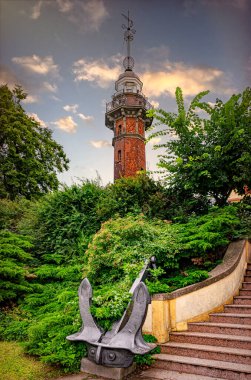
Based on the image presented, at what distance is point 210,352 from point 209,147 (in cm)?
728

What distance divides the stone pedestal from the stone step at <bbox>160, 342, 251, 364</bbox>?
0.79 meters

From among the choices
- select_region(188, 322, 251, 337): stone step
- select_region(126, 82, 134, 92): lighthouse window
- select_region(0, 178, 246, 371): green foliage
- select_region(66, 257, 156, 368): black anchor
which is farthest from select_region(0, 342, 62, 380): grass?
select_region(126, 82, 134, 92): lighthouse window

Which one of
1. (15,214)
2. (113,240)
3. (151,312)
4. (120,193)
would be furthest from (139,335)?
(15,214)

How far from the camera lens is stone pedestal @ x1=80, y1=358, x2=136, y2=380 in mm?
3871

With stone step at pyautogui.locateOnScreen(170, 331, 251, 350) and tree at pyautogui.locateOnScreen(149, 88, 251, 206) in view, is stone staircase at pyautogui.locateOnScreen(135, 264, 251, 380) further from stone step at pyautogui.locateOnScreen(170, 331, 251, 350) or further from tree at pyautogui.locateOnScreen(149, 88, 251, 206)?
tree at pyautogui.locateOnScreen(149, 88, 251, 206)

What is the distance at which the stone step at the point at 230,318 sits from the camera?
5352mm

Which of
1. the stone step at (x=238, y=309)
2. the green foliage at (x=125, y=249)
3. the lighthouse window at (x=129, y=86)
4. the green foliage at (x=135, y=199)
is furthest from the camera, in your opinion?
the lighthouse window at (x=129, y=86)

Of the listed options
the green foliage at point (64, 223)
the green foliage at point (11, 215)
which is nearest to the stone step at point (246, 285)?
the green foliage at point (64, 223)

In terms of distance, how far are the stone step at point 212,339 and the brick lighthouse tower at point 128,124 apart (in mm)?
19130

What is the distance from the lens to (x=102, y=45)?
934 cm

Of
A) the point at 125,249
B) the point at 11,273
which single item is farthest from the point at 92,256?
the point at 11,273

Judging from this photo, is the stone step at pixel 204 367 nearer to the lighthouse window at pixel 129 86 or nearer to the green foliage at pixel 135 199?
the green foliage at pixel 135 199

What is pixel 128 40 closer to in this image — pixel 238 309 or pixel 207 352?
pixel 238 309

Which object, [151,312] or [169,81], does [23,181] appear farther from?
[151,312]
